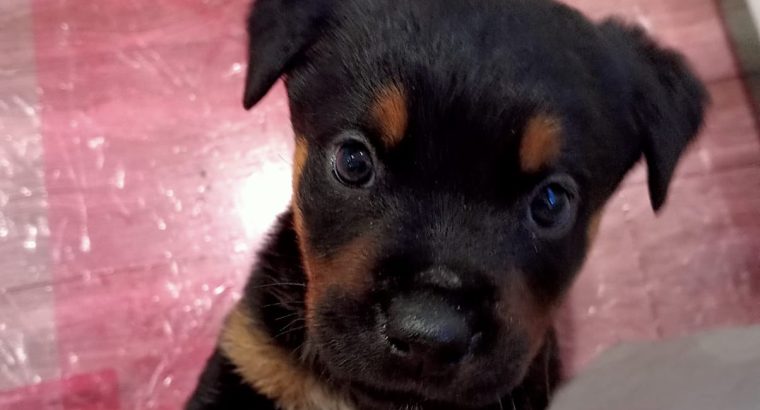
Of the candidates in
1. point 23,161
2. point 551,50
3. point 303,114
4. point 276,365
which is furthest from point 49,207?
point 551,50

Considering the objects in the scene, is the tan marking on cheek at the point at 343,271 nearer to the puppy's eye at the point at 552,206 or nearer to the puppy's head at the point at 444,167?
the puppy's head at the point at 444,167

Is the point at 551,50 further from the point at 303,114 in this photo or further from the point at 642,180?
the point at 642,180

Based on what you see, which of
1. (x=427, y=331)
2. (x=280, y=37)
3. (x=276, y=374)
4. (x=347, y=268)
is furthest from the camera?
(x=276, y=374)

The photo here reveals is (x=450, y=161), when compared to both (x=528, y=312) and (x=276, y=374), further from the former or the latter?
(x=276, y=374)

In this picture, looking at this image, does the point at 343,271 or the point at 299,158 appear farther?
the point at 299,158

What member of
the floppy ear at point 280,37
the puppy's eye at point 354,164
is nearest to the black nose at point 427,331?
the puppy's eye at point 354,164

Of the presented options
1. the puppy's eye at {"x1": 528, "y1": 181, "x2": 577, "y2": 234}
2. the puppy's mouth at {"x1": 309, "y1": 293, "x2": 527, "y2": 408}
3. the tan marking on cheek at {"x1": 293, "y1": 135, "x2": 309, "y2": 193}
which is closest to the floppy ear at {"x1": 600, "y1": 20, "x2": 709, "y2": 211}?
the puppy's eye at {"x1": 528, "y1": 181, "x2": 577, "y2": 234}

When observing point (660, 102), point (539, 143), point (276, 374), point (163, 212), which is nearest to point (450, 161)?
point (539, 143)
